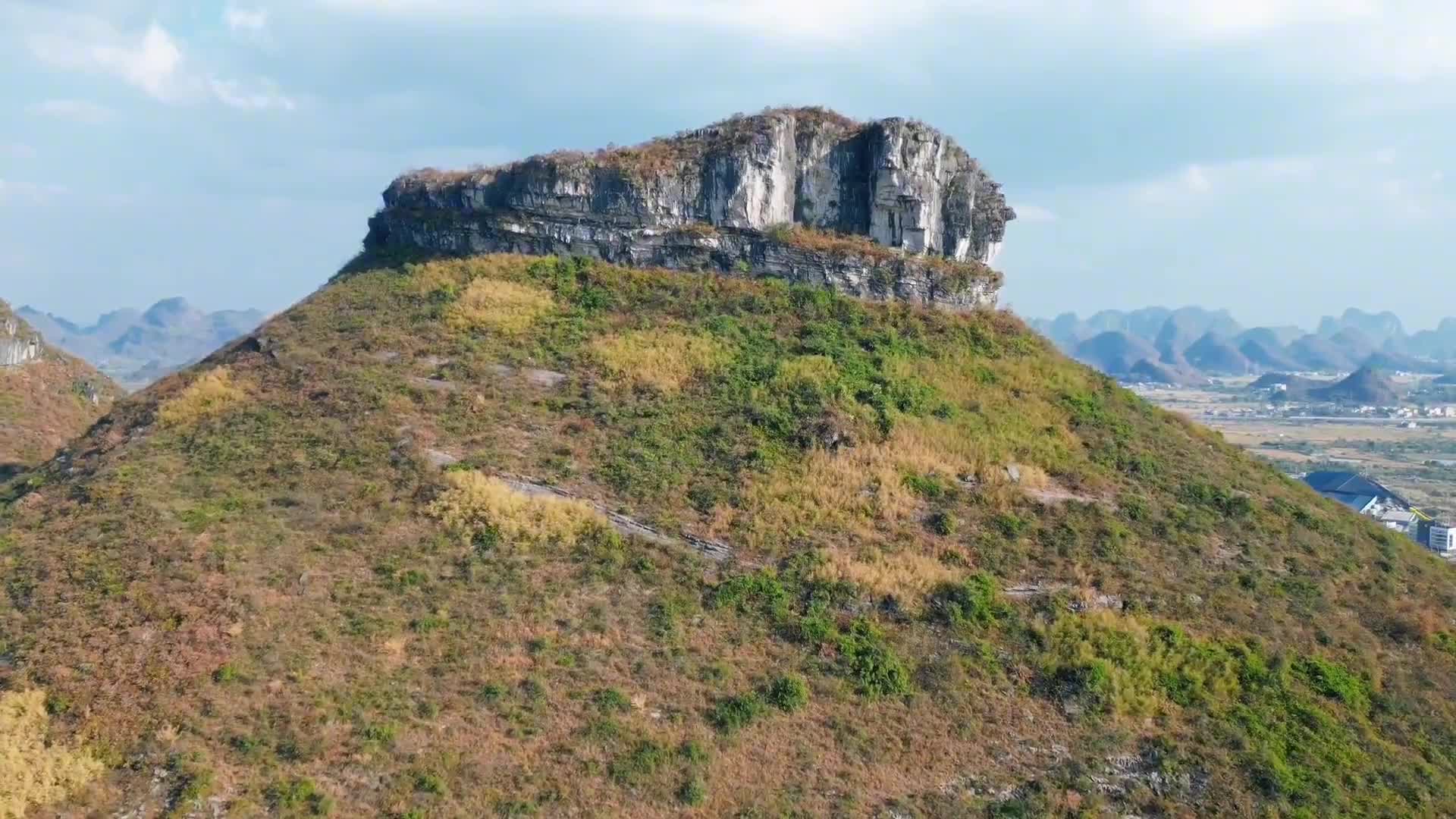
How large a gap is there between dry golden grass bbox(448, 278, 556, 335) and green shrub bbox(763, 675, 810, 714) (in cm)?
1664

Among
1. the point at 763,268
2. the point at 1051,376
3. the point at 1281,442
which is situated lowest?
the point at 1281,442

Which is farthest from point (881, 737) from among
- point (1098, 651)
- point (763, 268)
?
point (763, 268)

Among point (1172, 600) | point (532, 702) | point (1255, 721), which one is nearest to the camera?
point (532, 702)

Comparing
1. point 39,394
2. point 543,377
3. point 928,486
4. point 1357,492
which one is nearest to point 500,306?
point 543,377

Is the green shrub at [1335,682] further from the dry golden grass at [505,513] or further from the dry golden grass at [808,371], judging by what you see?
the dry golden grass at [505,513]

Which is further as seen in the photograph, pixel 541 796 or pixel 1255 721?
pixel 1255 721

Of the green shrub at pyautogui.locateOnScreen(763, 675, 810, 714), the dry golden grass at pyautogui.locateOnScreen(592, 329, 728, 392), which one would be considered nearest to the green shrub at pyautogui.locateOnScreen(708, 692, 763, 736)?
the green shrub at pyautogui.locateOnScreen(763, 675, 810, 714)

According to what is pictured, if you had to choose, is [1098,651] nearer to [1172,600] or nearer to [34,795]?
[1172,600]

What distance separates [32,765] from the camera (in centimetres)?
1514

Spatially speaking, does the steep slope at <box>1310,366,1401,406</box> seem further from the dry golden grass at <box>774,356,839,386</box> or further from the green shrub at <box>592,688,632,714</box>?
the green shrub at <box>592,688,632,714</box>

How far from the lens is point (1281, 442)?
118000 mm

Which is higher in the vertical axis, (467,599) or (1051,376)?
(1051,376)

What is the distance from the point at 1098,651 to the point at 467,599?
45.3 feet

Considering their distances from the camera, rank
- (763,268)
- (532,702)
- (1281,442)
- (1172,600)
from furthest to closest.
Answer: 1. (1281,442)
2. (763,268)
3. (1172,600)
4. (532,702)
